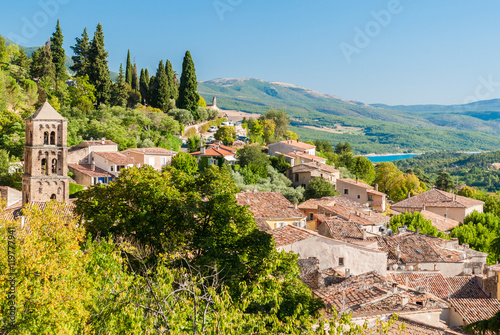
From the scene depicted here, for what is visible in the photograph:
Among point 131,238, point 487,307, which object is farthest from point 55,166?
point 487,307

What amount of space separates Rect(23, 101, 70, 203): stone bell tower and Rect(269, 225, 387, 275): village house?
1451 cm

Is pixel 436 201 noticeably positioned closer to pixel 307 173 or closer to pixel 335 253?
pixel 307 173

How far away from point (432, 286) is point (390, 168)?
54.3m

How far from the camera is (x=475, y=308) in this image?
21016mm

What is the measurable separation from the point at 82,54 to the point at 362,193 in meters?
34.9

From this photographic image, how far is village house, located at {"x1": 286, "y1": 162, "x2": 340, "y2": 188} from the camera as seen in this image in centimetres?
5678

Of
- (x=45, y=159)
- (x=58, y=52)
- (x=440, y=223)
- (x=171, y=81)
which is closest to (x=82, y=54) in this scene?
(x=58, y=52)

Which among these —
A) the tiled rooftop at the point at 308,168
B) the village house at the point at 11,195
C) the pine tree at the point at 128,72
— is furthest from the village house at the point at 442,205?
the village house at the point at 11,195

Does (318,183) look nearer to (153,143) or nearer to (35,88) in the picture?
(153,143)

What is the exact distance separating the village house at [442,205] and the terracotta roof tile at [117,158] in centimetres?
3063

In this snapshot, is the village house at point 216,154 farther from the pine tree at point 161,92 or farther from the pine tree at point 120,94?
the pine tree at point 120,94

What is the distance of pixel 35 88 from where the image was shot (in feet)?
169

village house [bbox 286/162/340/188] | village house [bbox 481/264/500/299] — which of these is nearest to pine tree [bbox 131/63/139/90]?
village house [bbox 286/162/340/188]

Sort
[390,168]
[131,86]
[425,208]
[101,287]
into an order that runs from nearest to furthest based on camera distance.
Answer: [101,287] < [425,208] < [131,86] < [390,168]
